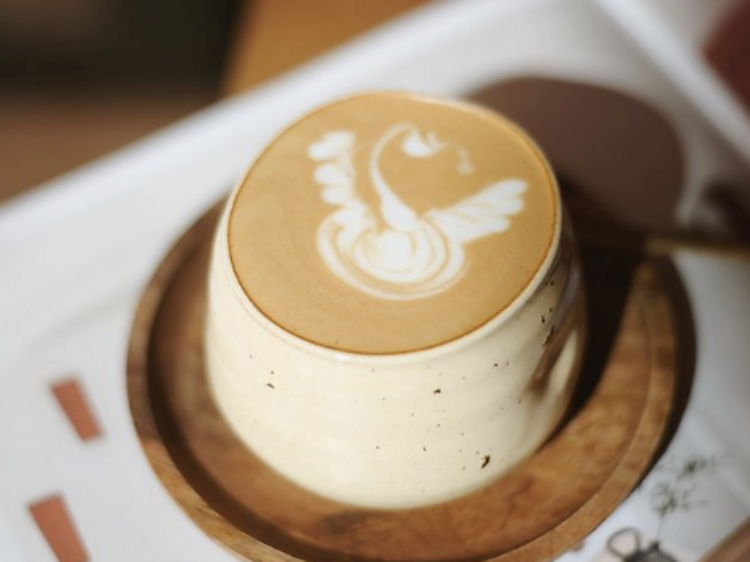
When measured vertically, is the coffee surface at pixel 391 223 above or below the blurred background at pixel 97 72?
below

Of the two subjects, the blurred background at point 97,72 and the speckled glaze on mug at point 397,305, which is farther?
the blurred background at point 97,72

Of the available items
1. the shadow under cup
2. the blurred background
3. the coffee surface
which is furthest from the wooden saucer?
the blurred background

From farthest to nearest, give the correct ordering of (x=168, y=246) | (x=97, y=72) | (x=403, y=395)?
(x=97, y=72) < (x=168, y=246) < (x=403, y=395)

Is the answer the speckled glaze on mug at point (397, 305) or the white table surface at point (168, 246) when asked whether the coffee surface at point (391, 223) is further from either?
the white table surface at point (168, 246)

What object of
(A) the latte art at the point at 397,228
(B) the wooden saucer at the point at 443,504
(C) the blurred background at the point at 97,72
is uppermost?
(C) the blurred background at the point at 97,72

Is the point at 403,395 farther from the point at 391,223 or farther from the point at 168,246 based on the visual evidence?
the point at 168,246

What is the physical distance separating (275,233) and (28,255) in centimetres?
23

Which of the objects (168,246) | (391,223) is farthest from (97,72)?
(391,223)

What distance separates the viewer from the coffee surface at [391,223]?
0.54 m

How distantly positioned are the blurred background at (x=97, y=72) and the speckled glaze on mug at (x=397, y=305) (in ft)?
1.68

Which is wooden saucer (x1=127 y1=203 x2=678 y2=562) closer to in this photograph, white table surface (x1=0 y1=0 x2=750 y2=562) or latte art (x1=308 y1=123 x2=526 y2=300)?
white table surface (x1=0 y1=0 x2=750 y2=562)

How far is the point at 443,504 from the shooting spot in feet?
1.96

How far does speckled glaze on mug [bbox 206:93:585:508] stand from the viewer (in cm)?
53

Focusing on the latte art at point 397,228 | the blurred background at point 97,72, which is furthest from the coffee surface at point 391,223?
the blurred background at point 97,72
